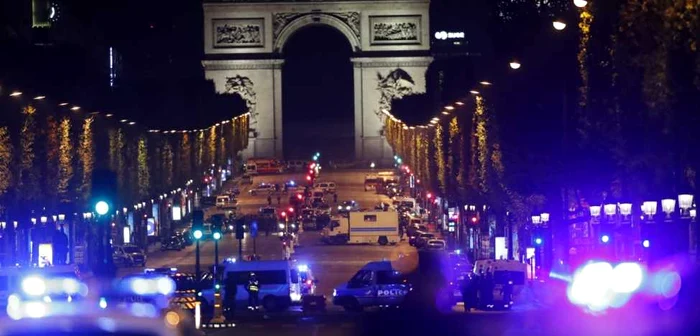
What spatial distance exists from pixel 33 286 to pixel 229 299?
12.4 feet

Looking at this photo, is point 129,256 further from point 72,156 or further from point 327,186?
point 327,186

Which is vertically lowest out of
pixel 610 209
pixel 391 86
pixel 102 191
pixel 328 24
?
pixel 610 209

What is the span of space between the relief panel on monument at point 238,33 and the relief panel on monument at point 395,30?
7203 mm

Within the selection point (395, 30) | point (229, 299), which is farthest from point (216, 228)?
point (395, 30)

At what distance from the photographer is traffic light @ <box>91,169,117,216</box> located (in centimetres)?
1912

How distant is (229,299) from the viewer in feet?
102

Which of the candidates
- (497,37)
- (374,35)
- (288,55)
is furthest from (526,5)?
(288,55)

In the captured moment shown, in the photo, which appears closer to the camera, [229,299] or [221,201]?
[229,299]

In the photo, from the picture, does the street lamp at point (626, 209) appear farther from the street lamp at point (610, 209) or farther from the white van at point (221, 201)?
the white van at point (221, 201)

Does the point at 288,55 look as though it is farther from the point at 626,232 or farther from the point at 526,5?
the point at 626,232

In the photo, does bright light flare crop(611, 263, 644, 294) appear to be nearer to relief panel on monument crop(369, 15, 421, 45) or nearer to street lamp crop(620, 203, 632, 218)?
street lamp crop(620, 203, 632, 218)

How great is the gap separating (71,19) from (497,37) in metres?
20.2

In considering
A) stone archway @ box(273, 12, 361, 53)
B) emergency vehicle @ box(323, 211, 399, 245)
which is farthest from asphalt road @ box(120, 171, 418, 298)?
stone archway @ box(273, 12, 361, 53)

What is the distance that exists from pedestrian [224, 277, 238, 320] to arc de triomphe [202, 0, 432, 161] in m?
85.5
